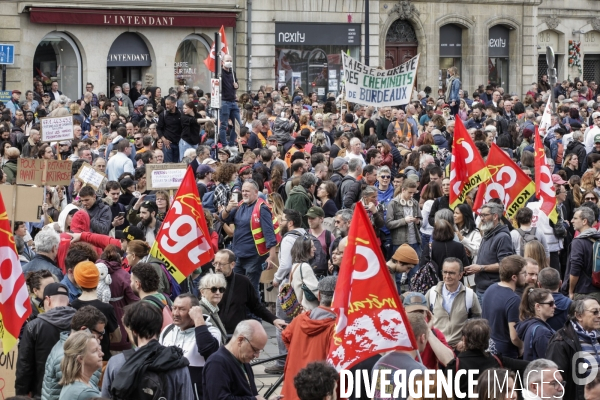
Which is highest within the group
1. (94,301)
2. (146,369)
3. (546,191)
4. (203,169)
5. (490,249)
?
(203,169)

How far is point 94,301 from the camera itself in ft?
26.4

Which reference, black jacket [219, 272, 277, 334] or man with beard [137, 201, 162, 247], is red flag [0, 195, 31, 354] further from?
man with beard [137, 201, 162, 247]

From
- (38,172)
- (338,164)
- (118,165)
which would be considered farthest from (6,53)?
(38,172)

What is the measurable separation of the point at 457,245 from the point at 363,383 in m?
3.83

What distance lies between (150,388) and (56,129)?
10239mm

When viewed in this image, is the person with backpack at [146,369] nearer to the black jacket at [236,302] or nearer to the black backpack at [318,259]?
the black jacket at [236,302]

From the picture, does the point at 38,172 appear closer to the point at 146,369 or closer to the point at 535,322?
the point at 146,369

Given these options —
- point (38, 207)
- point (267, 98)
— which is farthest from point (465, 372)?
point (267, 98)

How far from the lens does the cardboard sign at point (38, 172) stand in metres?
12.6

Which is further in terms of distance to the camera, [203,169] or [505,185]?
[203,169]

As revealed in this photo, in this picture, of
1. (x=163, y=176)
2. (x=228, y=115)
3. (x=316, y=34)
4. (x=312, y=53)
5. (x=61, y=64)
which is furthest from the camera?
(x=312, y=53)

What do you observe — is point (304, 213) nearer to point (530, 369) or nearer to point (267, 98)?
point (530, 369)

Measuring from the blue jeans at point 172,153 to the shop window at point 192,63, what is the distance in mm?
13314

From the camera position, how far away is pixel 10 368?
7.81 meters
